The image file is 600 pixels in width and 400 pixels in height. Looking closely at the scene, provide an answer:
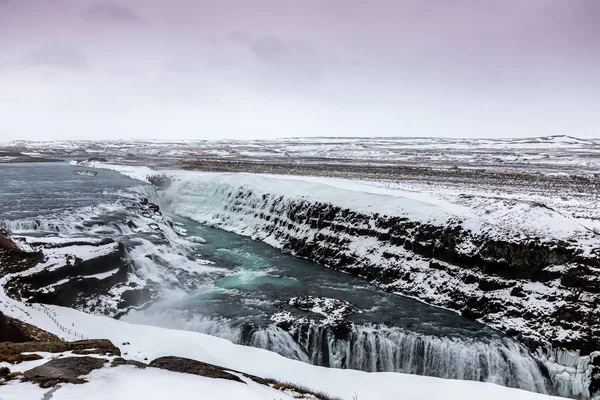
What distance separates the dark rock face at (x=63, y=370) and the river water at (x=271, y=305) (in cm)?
879

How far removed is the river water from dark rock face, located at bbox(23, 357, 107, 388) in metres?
8.79

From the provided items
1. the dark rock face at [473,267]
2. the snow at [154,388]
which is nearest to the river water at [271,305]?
the dark rock face at [473,267]

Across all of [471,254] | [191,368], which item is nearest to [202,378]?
[191,368]

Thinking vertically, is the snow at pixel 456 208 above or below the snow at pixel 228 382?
above

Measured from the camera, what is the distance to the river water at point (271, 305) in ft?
60.8

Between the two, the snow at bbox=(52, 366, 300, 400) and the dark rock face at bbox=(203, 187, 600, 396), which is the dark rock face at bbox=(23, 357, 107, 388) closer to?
the snow at bbox=(52, 366, 300, 400)

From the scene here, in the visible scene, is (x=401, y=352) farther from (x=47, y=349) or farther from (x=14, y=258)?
(x=14, y=258)

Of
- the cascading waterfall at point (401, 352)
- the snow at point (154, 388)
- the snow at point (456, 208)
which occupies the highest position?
the snow at point (456, 208)

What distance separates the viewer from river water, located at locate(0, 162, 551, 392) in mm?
18531

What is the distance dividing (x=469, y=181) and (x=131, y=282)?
39.0 m

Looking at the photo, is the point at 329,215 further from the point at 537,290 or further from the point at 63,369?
the point at 63,369

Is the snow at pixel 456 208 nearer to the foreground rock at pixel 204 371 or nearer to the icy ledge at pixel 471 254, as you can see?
the icy ledge at pixel 471 254

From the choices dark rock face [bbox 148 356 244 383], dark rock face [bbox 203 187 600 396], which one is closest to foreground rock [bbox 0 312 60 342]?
dark rock face [bbox 148 356 244 383]

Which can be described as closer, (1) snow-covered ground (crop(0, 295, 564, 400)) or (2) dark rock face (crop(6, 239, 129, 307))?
(1) snow-covered ground (crop(0, 295, 564, 400))
